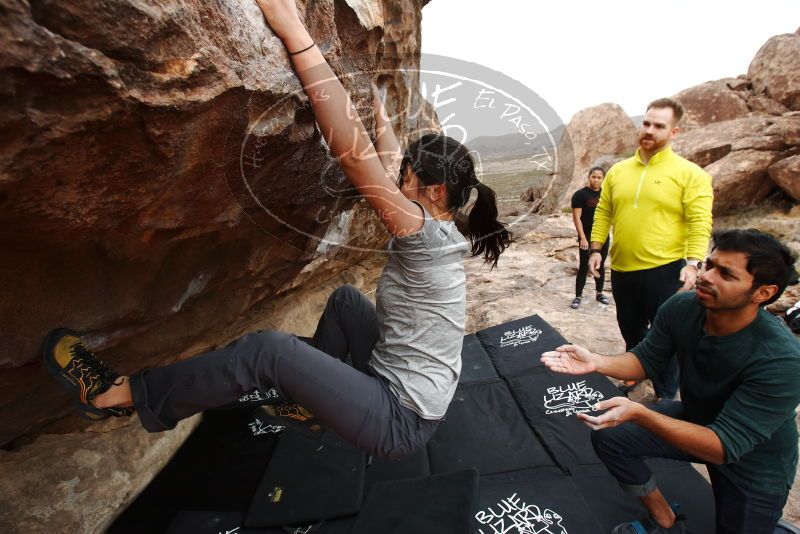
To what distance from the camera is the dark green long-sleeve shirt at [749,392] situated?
1.59m

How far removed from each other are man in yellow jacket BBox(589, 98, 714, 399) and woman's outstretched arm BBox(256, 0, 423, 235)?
1.94 metres

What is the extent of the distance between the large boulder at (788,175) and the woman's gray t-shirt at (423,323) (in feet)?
30.0

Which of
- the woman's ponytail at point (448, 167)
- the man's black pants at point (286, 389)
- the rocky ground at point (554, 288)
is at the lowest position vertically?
the rocky ground at point (554, 288)

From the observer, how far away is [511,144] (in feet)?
5.84

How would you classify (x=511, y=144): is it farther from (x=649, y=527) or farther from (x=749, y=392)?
(x=649, y=527)

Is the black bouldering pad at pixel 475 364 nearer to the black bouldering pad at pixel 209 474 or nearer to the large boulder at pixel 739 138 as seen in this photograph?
the black bouldering pad at pixel 209 474

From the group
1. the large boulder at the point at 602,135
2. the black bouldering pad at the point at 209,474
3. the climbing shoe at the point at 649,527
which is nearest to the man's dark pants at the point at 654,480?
the climbing shoe at the point at 649,527

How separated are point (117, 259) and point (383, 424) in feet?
4.16

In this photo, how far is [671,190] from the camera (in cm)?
265

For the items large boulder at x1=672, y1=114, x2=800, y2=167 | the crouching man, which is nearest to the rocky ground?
the crouching man

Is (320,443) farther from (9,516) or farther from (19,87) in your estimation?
(19,87)

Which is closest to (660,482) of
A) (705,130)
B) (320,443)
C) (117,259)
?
(320,443)

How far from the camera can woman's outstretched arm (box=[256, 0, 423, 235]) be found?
1439 millimetres

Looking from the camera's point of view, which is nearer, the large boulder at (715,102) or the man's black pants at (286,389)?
the man's black pants at (286,389)
